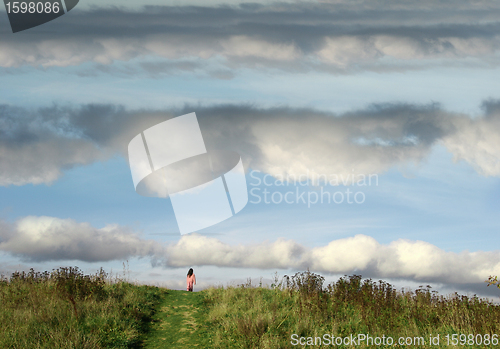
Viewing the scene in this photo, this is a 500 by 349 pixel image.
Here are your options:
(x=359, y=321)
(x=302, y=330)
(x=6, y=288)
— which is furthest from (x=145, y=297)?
A: (x=359, y=321)

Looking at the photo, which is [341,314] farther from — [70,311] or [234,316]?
[70,311]

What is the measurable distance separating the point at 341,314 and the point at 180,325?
5.35 metres

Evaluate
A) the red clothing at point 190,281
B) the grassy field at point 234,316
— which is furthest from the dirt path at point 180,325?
the red clothing at point 190,281

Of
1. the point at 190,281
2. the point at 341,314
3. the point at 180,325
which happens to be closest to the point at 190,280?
the point at 190,281

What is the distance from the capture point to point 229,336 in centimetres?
1097

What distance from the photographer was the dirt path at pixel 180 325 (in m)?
11.4

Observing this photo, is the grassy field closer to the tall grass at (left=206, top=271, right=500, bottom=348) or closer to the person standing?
the tall grass at (left=206, top=271, right=500, bottom=348)

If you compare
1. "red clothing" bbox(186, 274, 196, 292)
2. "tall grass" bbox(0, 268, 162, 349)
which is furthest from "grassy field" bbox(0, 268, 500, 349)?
"red clothing" bbox(186, 274, 196, 292)

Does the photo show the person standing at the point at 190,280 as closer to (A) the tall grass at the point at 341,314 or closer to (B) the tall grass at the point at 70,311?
(B) the tall grass at the point at 70,311

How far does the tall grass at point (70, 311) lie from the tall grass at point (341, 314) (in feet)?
9.16

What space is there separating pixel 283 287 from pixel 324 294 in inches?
86.3

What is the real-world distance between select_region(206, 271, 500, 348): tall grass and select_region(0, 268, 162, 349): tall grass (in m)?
2.79

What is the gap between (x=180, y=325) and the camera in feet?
42.7

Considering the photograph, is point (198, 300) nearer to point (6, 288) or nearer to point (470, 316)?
point (6, 288)
